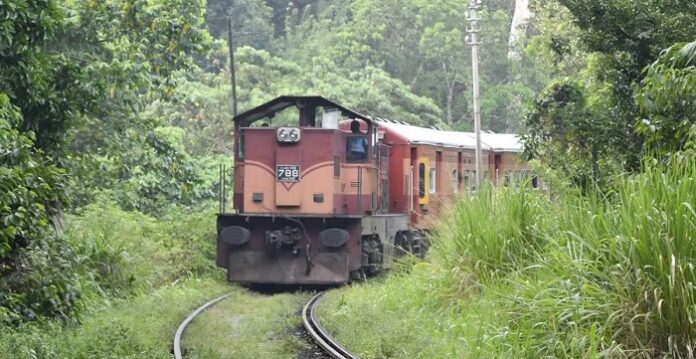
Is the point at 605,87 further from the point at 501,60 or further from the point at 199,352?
the point at 501,60

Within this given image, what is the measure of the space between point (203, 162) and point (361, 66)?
39.8 feet

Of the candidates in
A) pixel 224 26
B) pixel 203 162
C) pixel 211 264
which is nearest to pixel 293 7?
pixel 224 26

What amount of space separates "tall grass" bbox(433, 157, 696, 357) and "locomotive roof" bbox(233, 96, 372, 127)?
30.0 feet

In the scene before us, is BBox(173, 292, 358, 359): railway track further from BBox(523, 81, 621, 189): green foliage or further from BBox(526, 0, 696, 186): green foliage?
BBox(523, 81, 621, 189): green foliage

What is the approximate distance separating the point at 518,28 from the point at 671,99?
26.8 meters

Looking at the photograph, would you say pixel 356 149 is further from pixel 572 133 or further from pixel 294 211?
pixel 572 133

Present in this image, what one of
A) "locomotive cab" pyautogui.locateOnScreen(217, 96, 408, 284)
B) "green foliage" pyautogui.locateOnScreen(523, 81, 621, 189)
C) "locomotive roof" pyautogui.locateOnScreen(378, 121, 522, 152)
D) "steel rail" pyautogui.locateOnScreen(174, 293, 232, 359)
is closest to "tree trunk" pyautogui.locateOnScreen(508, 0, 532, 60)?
"locomotive roof" pyautogui.locateOnScreen(378, 121, 522, 152)

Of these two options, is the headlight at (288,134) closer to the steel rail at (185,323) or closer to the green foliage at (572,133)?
the steel rail at (185,323)

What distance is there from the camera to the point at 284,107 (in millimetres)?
18547

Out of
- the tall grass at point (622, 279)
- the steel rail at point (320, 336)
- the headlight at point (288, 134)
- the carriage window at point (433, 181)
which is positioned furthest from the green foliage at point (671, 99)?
the carriage window at point (433, 181)

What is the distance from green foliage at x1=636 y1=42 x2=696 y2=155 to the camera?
30.6 feet

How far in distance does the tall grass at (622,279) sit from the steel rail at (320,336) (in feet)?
7.09

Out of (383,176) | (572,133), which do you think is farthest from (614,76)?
(383,176)

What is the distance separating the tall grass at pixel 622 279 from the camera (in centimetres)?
740
